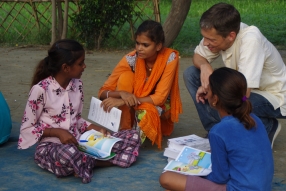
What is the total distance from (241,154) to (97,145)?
48.7 inches

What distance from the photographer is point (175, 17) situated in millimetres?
9023

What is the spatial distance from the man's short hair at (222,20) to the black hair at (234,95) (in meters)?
0.95

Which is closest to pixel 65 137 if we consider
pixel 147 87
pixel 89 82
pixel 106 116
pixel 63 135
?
pixel 63 135

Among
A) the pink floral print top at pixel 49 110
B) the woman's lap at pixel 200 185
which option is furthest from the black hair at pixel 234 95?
the pink floral print top at pixel 49 110

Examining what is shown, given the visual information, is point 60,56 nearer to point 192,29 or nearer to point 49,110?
point 49,110

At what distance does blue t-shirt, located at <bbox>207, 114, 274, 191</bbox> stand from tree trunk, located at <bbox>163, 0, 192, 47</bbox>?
6.26 meters

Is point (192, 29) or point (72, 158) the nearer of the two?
point (72, 158)

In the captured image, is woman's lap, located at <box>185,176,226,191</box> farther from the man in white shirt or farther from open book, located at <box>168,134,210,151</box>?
the man in white shirt

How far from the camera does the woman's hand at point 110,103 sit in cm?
402

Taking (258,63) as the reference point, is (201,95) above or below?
below

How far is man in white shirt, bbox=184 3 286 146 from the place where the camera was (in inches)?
149

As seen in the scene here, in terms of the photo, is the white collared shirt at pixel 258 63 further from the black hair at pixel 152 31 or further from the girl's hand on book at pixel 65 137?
the girl's hand on book at pixel 65 137

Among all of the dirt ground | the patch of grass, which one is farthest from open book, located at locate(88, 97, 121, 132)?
the patch of grass

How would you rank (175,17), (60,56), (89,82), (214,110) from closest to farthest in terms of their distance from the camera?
1. (60,56)
2. (214,110)
3. (89,82)
4. (175,17)
